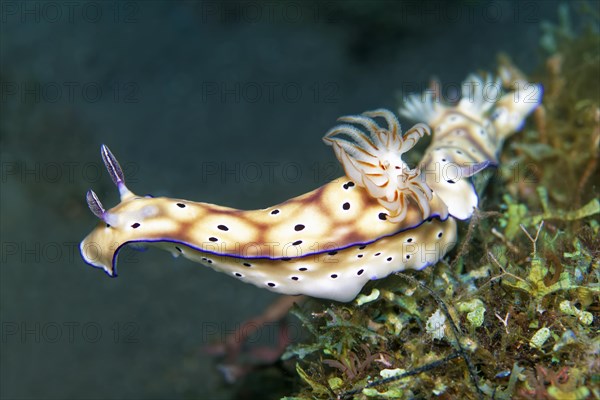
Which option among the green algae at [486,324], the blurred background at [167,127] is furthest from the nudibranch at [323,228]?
the blurred background at [167,127]

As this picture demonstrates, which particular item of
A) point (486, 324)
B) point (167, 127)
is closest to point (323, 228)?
point (486, 324)

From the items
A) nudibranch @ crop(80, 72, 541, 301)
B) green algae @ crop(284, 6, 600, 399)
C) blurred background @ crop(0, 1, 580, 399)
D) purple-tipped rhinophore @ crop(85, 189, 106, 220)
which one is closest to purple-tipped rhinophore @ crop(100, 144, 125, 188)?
nudibranch @ crop(80, 72, 541, 301)

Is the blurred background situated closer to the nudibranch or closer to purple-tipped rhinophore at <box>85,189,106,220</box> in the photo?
the nudibranch

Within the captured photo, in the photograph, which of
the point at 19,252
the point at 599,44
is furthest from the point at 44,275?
the point at 599,44

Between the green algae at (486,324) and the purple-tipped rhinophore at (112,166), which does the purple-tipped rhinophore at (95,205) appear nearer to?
the purple-tipped rhinophore at (112,166)

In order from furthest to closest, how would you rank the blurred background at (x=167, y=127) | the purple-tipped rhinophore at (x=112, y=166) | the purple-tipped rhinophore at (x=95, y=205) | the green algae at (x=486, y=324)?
the blurred background at (x=167, y=127) → the purple-tipped rhinophore at (x=112, y=166) → the purple-tipped rhinophore at (x=95, y=205) → the green algae at (x=486, y=324)
